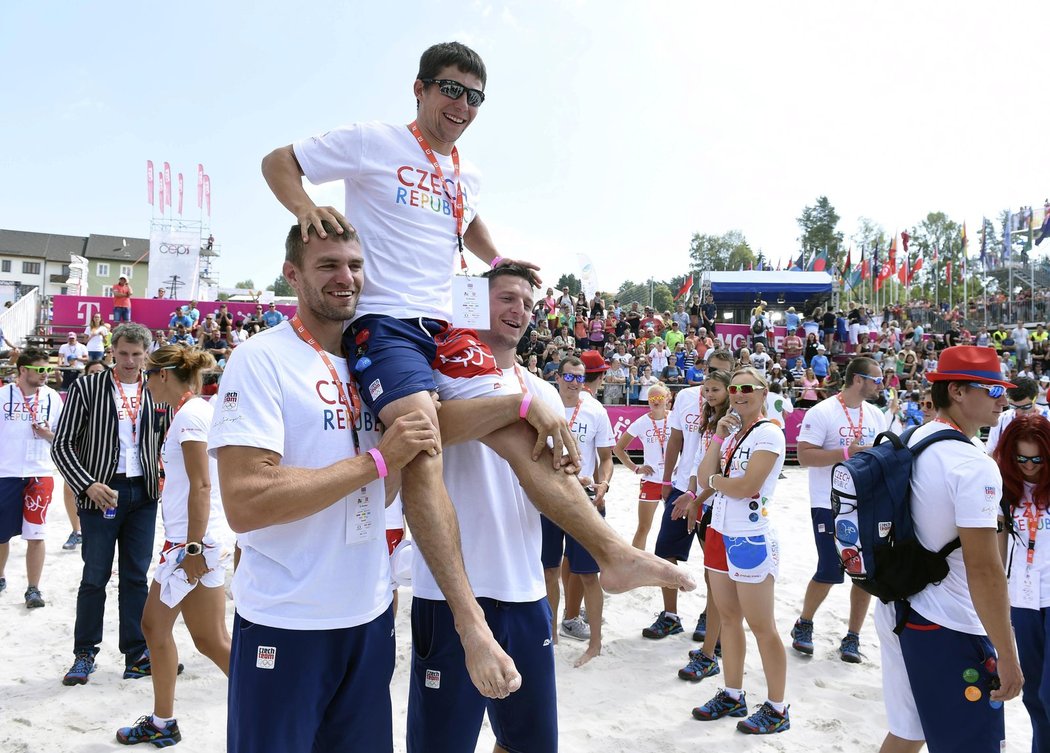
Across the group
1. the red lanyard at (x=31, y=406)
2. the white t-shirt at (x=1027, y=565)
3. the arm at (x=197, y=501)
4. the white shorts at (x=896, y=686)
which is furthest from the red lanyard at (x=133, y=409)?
the white t-shirt at (x=1027, y=565)

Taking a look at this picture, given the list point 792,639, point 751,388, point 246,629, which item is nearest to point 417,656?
point 246,629

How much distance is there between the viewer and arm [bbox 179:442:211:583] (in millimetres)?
3506

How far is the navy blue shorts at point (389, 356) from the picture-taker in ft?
6.97

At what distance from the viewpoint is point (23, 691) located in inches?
170

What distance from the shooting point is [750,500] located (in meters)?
4.25

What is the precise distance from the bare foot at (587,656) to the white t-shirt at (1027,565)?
263 cm

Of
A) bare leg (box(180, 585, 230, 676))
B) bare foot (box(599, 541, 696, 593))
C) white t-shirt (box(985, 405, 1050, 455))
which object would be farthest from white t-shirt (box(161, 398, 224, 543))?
white t-shirt (box(985, 405, 1050, 455))

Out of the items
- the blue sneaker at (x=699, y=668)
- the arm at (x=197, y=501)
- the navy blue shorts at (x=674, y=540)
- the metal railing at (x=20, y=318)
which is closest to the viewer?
the arm at (x=197, y=501)

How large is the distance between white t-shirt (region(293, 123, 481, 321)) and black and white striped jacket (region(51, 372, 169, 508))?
2.95 m

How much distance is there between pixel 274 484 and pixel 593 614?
3733 mm

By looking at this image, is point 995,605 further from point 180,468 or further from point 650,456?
point 650,456

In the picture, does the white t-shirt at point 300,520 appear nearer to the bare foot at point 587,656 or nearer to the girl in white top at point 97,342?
the bare foot at point 587,656

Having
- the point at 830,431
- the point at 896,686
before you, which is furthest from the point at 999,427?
the point at 896,686

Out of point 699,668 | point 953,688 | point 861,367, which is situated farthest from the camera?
point 861,367
